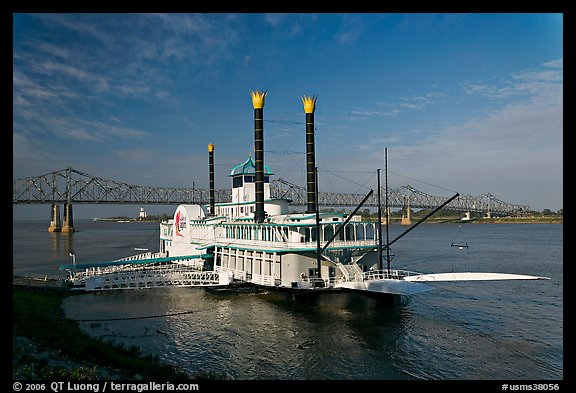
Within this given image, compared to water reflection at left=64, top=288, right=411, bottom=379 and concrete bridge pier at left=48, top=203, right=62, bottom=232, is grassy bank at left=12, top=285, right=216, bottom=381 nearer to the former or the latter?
water reflection at left=64, top=288, right=411, bottom=379

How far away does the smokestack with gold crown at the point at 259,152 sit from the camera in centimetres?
4047

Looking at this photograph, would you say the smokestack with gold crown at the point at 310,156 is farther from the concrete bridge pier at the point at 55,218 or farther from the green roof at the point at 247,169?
the concrete bridge pier at the point at 55,218

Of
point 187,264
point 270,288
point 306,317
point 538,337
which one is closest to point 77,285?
point 187,264

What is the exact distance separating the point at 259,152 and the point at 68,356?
2931 cm

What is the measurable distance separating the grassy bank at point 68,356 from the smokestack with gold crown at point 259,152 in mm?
19195

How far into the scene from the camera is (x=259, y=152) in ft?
144

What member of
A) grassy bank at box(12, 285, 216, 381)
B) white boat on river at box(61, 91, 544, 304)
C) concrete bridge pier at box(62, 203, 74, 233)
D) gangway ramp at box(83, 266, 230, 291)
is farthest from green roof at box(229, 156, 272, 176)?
concrete bridge pier at box(62, 203, 74, 233)

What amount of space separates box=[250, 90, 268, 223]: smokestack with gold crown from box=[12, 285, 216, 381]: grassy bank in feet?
63.0

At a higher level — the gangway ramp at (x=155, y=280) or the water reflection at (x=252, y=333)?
the gangway ramp at (x=155, y=280)

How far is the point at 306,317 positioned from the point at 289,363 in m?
8.54

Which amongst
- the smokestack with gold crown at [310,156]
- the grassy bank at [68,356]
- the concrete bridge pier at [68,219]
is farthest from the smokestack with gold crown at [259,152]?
the concrete bridge pier at [68,219]

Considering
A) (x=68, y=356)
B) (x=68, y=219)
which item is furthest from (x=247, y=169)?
(x=68, y=219)

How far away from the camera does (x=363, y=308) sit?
31.7m
